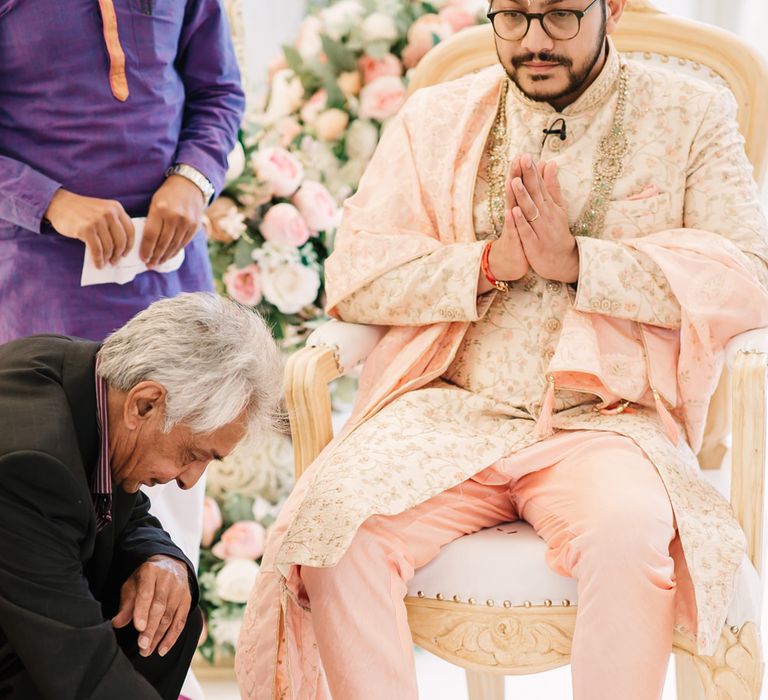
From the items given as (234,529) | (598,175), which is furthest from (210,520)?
(598,175)

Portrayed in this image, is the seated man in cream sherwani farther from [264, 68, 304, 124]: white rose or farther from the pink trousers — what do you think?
[264, 68, 304, 124]: white rose

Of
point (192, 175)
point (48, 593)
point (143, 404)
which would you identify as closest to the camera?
point (48, 593)

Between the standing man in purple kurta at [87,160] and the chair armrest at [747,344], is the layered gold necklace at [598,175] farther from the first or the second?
the standing man in purple kurta at [87,160]

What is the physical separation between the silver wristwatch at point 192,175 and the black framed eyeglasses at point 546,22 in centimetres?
73

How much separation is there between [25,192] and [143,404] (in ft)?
2.70

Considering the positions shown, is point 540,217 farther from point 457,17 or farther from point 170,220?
point 457,17

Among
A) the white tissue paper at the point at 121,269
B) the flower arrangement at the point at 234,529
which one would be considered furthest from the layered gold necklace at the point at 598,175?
the flower arrangement at the point at 234,529

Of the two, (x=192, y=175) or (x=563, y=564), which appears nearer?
(x=563, y=564)

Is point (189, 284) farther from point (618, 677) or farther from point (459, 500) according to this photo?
point (618, 677)

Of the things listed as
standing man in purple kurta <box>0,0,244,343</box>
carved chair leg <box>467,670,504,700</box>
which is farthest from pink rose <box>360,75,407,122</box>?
carved chair leg <box>467,670,504,700</box>

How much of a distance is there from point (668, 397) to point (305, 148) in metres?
1.43

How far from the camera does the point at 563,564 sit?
80.1 inches

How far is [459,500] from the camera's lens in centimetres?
220

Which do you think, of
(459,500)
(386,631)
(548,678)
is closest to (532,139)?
(459,500)
